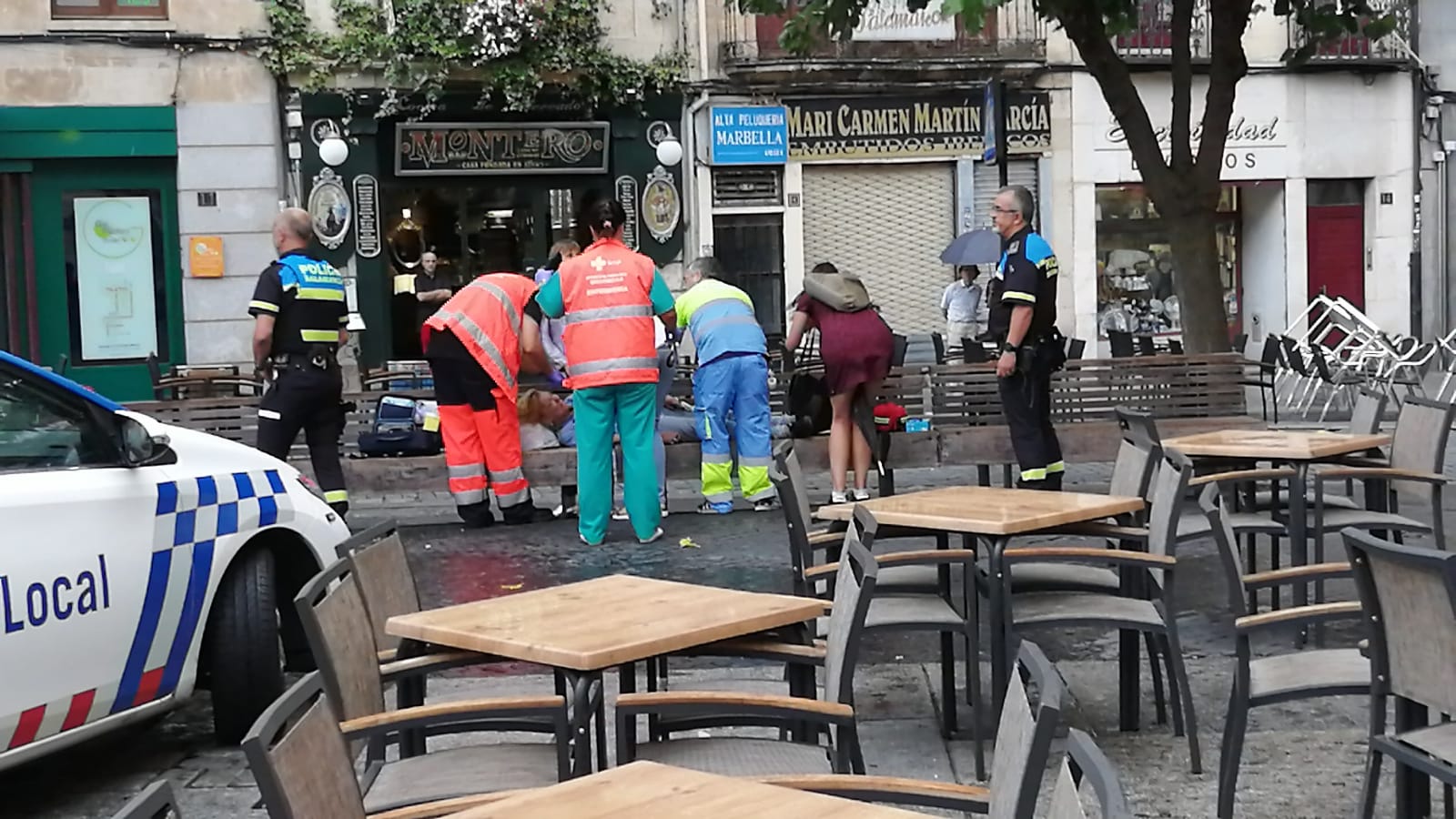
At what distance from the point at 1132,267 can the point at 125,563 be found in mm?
19730

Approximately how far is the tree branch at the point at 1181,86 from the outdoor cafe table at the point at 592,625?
816 cm

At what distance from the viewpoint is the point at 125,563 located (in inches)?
205

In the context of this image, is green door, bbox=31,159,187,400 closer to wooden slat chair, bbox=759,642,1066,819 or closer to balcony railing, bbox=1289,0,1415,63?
balcony railing, bbox=1289,0,1415,63

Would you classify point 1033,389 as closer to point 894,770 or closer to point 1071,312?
point 894,770

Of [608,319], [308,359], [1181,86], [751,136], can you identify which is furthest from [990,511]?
[751,136]

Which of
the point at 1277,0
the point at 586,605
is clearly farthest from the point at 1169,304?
the point at 586,605

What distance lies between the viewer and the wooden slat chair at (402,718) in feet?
12.1

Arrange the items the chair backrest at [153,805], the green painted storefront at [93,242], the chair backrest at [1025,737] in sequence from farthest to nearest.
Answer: the green painted storefront at [93,242]
the chair backrest at [1025,737]
the chair backrest at [153,805]

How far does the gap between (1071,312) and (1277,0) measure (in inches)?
392

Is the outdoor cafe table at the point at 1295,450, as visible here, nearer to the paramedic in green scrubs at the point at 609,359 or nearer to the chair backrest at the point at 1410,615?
the chair backrest at the point at 1410,615

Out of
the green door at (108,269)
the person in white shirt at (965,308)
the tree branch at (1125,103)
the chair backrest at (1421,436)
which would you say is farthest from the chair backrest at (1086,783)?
the green door at (108,269)

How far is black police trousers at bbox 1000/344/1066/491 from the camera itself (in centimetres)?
975

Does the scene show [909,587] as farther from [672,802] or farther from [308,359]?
[308,359]

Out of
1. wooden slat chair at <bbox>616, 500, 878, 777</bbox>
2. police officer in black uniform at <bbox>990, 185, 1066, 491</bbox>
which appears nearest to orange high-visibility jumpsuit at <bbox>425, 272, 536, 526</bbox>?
police officer in black uniform at <bbox>990, 185, 1066, 491</bbox>
